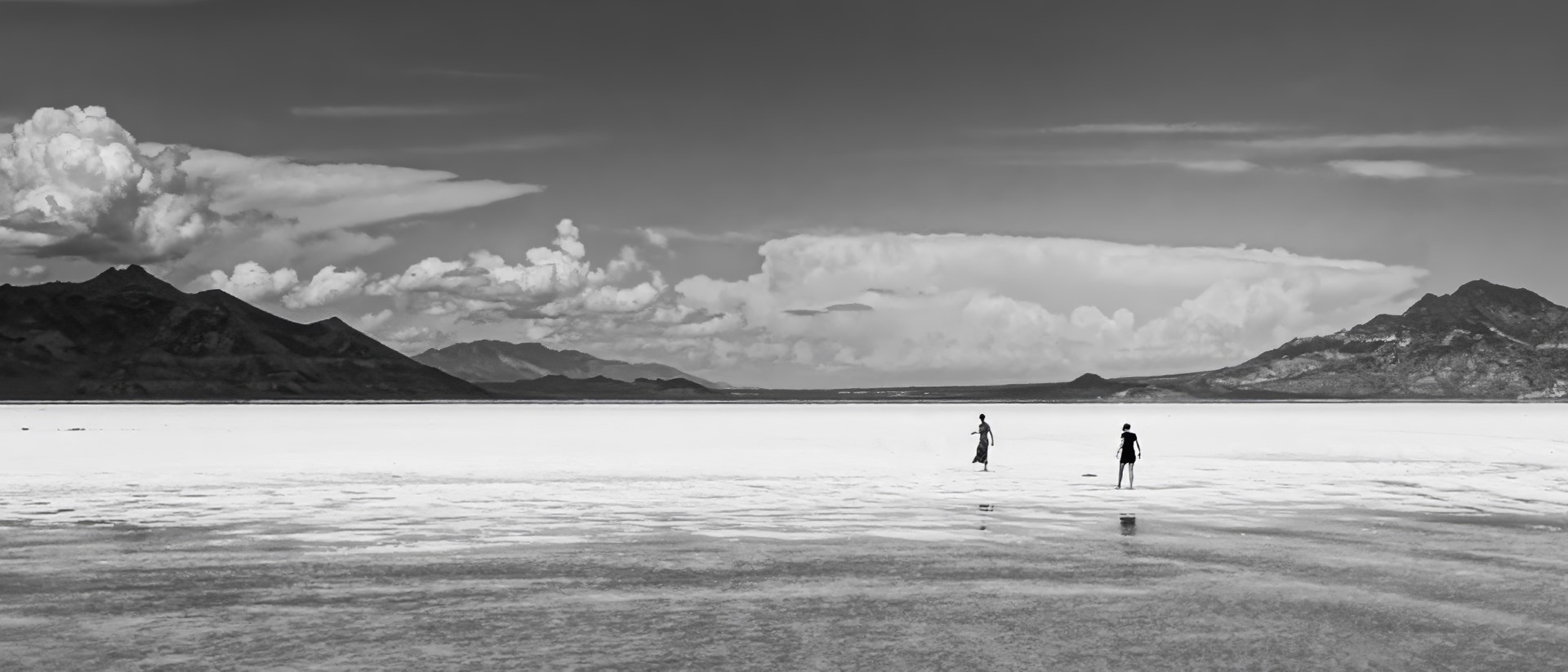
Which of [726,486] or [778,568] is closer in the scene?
[778,568]

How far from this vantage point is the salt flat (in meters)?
11.9

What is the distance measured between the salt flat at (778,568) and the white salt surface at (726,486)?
8.1 inches

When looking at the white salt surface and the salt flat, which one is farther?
the white salt surface

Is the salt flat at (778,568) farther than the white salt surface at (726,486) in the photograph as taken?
No

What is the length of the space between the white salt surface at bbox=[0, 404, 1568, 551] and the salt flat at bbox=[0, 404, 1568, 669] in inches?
8.1

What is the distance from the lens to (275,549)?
18812 millimetres

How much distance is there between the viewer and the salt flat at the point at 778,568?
1193 cm

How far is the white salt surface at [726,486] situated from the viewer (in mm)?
22578

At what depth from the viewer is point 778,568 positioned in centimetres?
1697

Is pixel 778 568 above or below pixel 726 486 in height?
below

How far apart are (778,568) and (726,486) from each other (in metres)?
14.9

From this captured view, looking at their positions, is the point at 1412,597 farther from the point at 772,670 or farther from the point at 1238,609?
the point at 772,670

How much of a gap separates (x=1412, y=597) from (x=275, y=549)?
1521 centimetres

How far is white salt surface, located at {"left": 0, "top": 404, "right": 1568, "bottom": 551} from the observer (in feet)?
74.1
